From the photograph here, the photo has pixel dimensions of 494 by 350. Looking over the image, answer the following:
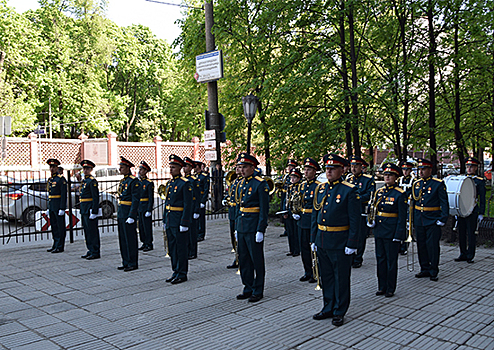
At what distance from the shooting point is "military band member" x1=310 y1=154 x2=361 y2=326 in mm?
6035

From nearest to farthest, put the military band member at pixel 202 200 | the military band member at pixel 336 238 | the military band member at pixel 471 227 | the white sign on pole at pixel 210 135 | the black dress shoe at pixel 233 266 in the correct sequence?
the military band member at pixel 336 238 → the black dress shoe at pixel 233 266 → the military band member at pixel 471 227 → the military band member at pixel 202 200 → the white sign on pole at pixel 210 135

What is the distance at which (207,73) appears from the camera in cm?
1642

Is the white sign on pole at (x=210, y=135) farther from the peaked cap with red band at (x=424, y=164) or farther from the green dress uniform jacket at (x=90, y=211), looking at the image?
the peaked cap with red band at (x=424, y=164)

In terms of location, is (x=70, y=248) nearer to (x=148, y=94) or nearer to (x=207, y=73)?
(x=207, y=73)

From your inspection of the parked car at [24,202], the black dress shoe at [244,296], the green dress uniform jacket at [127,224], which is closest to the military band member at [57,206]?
the green dress uniform jacket at [127,224]

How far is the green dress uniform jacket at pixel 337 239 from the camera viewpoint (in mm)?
6043

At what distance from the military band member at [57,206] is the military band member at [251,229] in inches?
221

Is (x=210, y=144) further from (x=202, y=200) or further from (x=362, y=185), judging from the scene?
(x=362, y=185)

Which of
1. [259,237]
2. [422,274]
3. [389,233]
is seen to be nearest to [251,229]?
[259,237]

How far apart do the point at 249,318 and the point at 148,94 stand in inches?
1804

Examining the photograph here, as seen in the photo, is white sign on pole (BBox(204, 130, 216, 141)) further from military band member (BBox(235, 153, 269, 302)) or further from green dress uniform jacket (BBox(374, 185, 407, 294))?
green dress uniform jacket (BBox(374, 185, 407, 294))

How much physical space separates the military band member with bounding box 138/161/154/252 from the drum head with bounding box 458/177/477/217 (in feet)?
21.1

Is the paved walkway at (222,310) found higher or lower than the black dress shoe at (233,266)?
lower

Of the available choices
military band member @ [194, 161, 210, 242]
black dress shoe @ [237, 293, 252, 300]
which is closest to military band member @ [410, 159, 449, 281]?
black dress shoe @ [237, 293, 252, 300]
